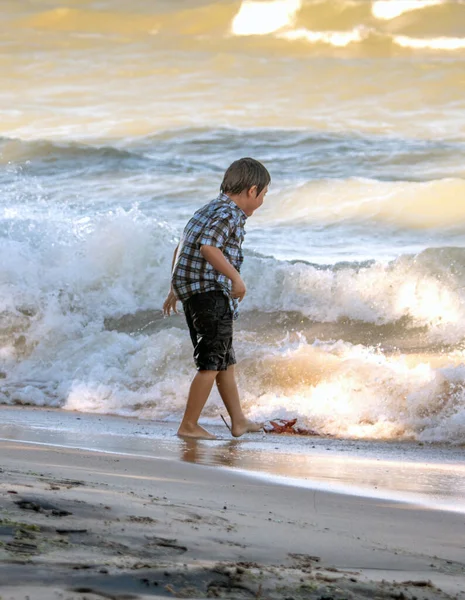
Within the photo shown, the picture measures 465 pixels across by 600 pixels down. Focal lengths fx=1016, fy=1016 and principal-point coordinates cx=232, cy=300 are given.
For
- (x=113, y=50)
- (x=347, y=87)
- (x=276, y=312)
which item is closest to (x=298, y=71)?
(x=347, y=87)

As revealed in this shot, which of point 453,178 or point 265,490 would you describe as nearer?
point 265,490

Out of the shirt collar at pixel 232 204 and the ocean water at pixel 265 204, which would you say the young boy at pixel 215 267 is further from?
the ocean water at pixel 265 204

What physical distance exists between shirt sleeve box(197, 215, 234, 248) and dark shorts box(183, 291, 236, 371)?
0.28 meters

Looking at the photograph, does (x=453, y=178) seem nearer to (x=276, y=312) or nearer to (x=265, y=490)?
(x=276, y=312)

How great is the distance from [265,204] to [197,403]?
29.0 ft

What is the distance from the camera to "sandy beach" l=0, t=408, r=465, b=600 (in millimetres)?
2025

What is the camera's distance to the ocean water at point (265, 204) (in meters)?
7.11

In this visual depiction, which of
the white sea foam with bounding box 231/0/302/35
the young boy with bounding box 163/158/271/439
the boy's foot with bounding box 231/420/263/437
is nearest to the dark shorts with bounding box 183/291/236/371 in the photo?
the young boy with bounding box 163/158/271/439

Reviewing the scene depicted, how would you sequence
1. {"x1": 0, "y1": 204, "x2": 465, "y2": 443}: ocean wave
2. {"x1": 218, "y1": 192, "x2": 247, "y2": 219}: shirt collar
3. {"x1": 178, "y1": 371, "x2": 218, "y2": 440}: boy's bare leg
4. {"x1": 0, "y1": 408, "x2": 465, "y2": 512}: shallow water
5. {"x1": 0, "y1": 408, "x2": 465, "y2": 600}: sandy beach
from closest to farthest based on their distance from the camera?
{"x1": 0, "y1": 408, "x2": 465, "y2": 600}: sandy beach, {"x1": 0, "y1": 408, "x2": 465, "y2": 512}: shallow water, {"x1": 218, "y1": 192, "x2": 247, "y2": 219}: shirt collar, {"x1": 178, "y1": 371, "x2": 218, "y2": 440}: boy's bare leg, {"x1": 0, "y1": 204, "x2": 465, "y2": 443}: ocean wave

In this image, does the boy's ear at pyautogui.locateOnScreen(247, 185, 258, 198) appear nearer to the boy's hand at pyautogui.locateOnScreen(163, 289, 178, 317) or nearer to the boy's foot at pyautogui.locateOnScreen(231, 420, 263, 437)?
the boy's hand at pyautogui.locateOnScreen(163, 289, 178, 317)

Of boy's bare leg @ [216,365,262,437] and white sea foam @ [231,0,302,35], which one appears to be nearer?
boy's bare leg @ [216,365,262,437]

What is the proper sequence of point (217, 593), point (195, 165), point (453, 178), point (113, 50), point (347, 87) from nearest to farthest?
point (217, 593) → point (453, 178) → point (195, 165) → point (347, 87) → point (113, 50)

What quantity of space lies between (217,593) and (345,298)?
22.9 ft

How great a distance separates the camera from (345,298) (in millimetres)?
8898
